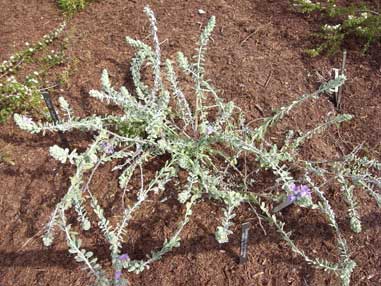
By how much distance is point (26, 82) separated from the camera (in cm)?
240

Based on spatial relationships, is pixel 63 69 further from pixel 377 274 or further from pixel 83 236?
pixel 377 274

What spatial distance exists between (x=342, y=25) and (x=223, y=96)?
0.85m

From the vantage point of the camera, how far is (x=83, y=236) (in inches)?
73.1

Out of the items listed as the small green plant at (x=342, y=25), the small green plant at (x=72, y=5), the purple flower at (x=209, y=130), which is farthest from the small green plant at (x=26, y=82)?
the small green plant at (x=342, y=25)

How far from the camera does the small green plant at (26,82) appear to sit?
2262 mm

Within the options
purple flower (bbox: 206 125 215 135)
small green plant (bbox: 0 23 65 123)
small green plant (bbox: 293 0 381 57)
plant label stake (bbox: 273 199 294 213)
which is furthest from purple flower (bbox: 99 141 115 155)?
small green plant (bbox: 293 0 381 57)

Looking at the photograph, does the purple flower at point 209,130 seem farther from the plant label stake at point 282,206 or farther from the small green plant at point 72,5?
the small green plant at point 72,5

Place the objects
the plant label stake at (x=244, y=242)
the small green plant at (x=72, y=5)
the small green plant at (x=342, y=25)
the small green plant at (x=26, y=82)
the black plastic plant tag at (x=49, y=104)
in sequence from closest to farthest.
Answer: the plant label stake at (x=244, y=242) < the black plastic plant tag at (x=49, y=104) < the small green plant at (x=26, y=82) < the small green plant at (x=342, y=25) < the small green plant at (x=72, y=5)

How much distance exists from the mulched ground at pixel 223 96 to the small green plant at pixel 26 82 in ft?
0.28

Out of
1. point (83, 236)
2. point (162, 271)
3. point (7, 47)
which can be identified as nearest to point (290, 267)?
point (162, 271)

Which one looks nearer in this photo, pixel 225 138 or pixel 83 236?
pixel 225 138

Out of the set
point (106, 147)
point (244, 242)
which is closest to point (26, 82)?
point (106, 147)

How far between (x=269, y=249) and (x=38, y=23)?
6.51 feet

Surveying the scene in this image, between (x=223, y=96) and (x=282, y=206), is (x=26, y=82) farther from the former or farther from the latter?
(x=282, y=206)
